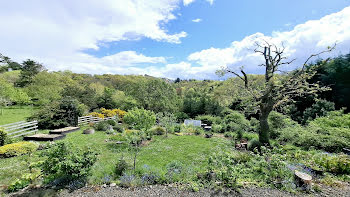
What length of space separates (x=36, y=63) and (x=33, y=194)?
40579 mm

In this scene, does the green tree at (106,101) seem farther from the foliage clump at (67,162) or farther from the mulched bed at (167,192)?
the mulched bed at (167,192)

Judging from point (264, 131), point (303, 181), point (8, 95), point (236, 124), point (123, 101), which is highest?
point (8, 95)

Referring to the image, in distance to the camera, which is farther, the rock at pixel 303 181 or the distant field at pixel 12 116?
the distant field at pixel 12 116

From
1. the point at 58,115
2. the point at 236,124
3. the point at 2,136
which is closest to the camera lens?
the point at 2,136

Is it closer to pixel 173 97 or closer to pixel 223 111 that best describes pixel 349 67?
pixel 223 111

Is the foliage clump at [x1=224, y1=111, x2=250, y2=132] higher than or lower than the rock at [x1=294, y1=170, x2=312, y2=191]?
lower

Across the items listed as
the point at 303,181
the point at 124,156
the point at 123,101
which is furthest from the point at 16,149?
the point at 123,101

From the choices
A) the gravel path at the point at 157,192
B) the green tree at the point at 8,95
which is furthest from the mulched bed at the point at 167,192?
the green tree at the point at 8,95

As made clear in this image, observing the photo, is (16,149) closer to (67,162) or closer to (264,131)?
(67,162)

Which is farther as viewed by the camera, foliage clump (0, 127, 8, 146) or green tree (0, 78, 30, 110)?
green tree (0, 78, 30, 110)

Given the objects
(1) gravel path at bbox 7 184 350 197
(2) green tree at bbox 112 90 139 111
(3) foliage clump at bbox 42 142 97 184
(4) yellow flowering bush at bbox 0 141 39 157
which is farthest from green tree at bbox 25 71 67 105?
(1) gravel path at bbox 7 184 350 197

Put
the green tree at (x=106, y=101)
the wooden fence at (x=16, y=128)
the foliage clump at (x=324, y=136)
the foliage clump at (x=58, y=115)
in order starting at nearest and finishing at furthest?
the foliage clump at (x=324, y=136) < the wooden fence at (x=16, y=128) < the foliage clump at (x=58, y=115) < the green tree at (x=106, y=101)

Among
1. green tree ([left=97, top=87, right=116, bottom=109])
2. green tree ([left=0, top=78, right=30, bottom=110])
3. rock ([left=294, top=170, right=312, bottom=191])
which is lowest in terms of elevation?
rock ([left=294, top=170, right=312, bottom=191])

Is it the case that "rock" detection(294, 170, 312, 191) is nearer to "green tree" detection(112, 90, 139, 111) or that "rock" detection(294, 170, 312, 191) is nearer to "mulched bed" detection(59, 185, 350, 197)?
"mulched bed" detection(59, 185, 350, 197)
